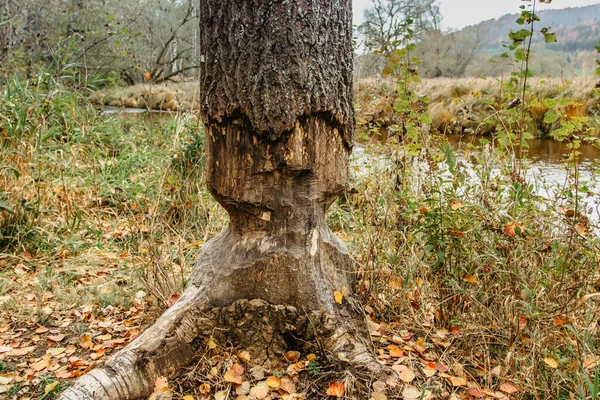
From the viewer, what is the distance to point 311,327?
205cm

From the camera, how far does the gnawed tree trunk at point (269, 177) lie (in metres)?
1.91

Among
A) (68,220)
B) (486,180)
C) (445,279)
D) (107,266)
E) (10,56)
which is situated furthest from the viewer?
(10,56)

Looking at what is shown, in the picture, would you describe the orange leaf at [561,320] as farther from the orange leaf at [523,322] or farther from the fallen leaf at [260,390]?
the fallen leaf at [260,390]

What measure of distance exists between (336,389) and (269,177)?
91 centimetres

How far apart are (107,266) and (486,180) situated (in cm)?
284

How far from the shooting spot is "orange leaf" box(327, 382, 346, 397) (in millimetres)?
1841

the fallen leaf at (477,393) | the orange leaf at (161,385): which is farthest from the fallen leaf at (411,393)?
the orange leaf at (161,385)

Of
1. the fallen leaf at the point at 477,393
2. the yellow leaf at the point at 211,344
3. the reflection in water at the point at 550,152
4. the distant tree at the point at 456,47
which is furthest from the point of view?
the distant tree at the point at 456,47

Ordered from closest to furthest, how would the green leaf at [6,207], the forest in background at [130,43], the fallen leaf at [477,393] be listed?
1. the fallen leaf at [477,393]
2. the green leaf at [6,207]
3. the forest in background at [130,43]

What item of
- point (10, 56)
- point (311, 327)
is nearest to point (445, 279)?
point (311, 327)

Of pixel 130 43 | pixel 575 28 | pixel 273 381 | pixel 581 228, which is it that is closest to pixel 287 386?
pixel 273 381

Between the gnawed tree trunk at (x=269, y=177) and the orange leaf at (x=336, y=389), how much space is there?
0.15 metres

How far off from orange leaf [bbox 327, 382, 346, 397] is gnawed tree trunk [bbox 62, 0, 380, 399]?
6.0 inches

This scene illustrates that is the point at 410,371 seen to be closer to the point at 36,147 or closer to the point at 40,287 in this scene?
the point at 40,287
